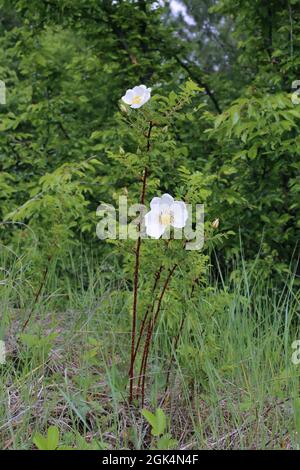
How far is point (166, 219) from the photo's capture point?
6.96ft

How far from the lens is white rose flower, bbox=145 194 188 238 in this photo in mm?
2111

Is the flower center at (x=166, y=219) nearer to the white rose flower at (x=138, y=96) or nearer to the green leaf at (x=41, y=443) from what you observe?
the white rose flower at (x=138, y=96)

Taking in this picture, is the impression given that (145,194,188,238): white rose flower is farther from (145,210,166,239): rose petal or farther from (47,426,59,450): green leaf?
(47,426,59,450): green leaf

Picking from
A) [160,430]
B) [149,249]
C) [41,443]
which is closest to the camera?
[41,443]

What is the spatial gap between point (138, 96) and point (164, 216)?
390 millimetres

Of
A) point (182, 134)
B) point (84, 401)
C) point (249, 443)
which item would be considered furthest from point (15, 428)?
point (182, 134)

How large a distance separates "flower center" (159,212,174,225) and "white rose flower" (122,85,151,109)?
1.15 feet

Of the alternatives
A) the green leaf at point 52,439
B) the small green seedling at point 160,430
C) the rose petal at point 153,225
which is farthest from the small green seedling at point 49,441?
the rose petal at point 153,225

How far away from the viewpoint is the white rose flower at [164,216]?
2.11m

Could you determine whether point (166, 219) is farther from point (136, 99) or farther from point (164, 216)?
point (136, 99)

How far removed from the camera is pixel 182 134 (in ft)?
15.5

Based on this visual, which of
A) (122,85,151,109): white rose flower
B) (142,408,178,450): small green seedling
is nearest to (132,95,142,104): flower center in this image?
(122,85,151,109): white rose flower

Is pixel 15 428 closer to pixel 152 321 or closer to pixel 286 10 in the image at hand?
pixel 152 321

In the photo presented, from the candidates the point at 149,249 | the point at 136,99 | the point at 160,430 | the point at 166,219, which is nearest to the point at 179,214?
the point at 166,219
